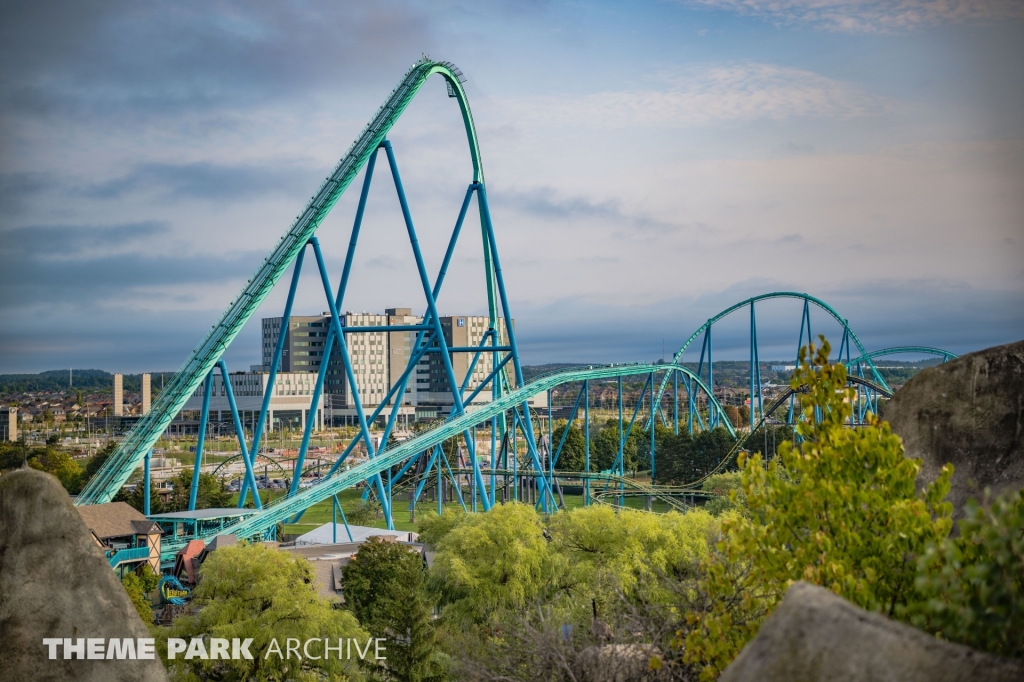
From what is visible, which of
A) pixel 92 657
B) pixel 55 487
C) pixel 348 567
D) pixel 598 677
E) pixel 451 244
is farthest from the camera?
pixel 451 244

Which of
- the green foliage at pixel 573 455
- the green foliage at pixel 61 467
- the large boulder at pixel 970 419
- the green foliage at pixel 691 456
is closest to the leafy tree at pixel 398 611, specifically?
the large boulder at pixel 970 419

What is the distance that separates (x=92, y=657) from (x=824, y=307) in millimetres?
40620

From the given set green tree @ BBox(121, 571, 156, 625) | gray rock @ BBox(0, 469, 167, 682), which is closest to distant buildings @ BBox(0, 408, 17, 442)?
green tree @ BBox(121, 571, 156, 625)

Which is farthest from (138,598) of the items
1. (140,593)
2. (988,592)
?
(988,592)

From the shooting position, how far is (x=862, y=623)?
9.49 ft

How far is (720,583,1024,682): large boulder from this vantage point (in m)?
2.72

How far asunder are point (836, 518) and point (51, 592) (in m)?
4.42

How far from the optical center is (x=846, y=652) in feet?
9.47

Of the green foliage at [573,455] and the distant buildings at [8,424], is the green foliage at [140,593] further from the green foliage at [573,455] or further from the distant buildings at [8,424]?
the distant buildings at [8,424]

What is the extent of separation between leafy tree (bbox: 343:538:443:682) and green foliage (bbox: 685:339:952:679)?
9304 millimetres

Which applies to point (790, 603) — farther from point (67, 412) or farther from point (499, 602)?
point (67, 412)

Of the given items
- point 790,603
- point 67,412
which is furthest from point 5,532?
point 67,412

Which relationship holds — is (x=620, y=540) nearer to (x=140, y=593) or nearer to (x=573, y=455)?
(x=140, y=593)

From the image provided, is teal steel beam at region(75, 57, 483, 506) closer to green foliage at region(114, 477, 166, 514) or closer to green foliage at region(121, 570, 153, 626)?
green foliage at region(121, 570, 153, 626)
